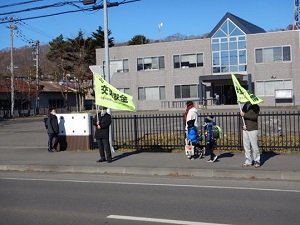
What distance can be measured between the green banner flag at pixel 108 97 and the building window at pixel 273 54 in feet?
107

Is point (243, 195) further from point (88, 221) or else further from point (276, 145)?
point (276, 145)

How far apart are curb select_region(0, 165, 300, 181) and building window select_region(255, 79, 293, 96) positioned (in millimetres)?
34283

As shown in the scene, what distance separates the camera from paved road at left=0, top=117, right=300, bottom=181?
10.2 meters

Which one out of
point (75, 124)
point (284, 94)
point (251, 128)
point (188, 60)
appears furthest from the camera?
point (188, 60)

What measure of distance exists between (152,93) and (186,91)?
4342mm

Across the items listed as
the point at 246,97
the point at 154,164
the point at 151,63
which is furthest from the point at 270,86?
the point at 246,97

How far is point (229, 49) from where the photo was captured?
44531 mm

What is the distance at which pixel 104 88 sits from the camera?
12938 millimetres

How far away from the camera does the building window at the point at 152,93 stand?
157 ft

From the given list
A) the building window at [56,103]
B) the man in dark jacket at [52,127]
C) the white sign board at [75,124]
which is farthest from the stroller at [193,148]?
the building window at [56,103]

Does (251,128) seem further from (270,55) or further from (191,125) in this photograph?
(270,55)

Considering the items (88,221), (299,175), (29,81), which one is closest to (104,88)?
(299,175)

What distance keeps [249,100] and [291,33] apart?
3419 centimetres

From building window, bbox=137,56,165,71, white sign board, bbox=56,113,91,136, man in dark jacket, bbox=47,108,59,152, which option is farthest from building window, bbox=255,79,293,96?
man in dark jacket, bbox=47,108,59,152
